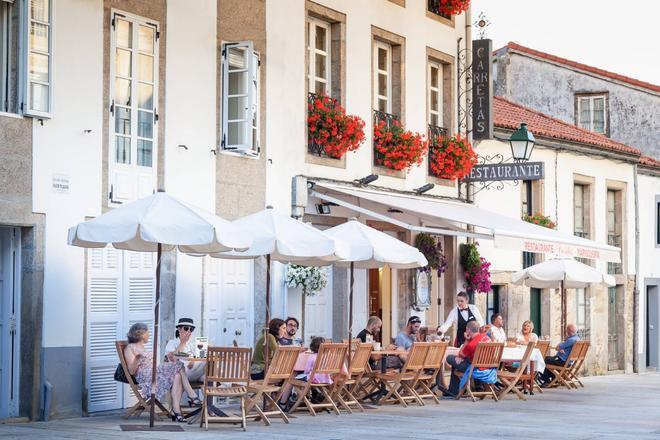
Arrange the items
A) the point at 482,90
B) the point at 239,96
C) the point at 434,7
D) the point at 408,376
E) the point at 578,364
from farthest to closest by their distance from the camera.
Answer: the point at 482,90 → the point at 434,7 → the point at 578,364 → the point at 239,96 → the point at 408,376

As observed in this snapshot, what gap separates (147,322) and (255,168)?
2.87 m

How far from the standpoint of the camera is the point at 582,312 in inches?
1065

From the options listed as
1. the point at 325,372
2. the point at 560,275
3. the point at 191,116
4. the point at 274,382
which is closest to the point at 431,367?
the point at 325,372

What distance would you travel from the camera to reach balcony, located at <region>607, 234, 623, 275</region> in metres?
28.3

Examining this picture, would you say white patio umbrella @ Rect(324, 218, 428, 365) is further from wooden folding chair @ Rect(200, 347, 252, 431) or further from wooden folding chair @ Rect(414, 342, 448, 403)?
wooden folding chair @ Rect(200, 347, 252, 431)

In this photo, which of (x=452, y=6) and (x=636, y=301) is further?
(x=636, y=301)

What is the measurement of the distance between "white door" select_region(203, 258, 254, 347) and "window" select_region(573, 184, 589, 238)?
457 inches

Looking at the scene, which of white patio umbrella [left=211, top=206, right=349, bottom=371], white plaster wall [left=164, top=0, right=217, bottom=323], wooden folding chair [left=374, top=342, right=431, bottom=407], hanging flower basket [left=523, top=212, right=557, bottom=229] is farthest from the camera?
hanging flower basket [left=523, top=212, right=557, bottom=229]

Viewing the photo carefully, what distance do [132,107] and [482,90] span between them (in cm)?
878

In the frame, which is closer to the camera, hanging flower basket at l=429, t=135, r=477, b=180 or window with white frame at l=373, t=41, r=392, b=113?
window with white frame at l=373, t=41, r=392, b=113

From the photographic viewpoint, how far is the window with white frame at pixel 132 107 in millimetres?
14758

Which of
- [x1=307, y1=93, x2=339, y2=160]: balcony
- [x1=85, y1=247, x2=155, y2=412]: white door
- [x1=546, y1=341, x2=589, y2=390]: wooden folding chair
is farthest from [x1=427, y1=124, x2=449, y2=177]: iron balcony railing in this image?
[x1=85, y1=247, x2=155, y2=412]: white door

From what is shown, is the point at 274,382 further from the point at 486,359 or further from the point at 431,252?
the point at 431,252

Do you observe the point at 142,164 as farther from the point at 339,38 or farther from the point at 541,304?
the point at 541,304
